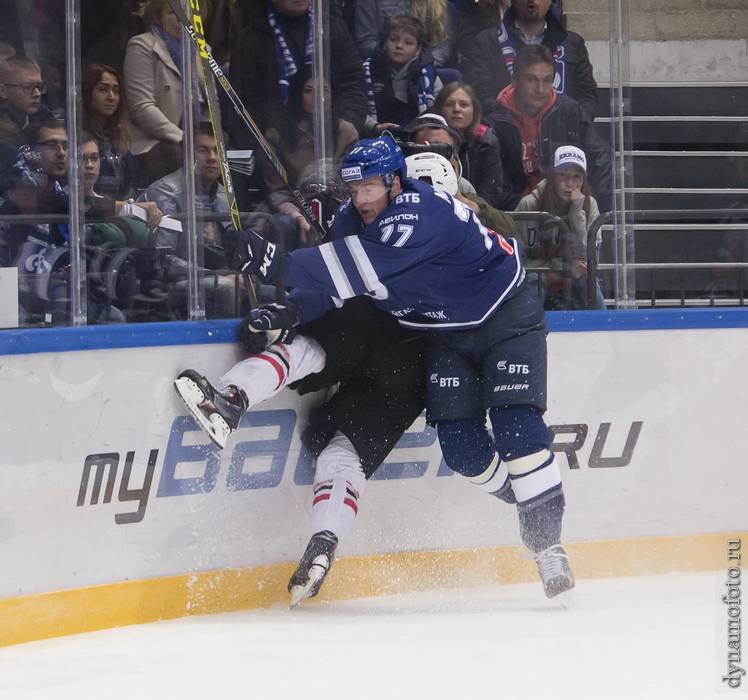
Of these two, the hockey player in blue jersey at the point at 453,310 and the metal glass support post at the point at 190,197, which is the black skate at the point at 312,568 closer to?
the hockey player in blue jersey at the point at 453,310

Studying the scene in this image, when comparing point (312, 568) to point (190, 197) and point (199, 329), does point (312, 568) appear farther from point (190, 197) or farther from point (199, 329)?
point (190, 197)

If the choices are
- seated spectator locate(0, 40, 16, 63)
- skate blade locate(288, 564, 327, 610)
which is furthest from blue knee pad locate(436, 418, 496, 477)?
seated spectator locate(0, 40, 16, 63)

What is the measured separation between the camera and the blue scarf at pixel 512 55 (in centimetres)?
377

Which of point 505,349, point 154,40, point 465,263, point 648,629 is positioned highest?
point 154,40

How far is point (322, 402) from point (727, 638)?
132 centimetres

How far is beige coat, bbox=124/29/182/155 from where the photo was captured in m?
3.21

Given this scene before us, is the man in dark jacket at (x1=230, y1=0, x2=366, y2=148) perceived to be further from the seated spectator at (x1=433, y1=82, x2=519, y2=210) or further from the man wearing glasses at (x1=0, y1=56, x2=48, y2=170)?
the man wearing glasses at (x1=0, y1=56, x2=48, y2=170)

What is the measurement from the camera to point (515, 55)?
149 inches

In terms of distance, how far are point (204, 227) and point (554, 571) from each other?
1411 millimetres

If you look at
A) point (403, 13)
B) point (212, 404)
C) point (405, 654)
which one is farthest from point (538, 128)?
point (405, 654)

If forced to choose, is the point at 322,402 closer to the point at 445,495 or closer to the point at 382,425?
the point at 382,425

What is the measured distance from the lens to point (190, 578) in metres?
3.04

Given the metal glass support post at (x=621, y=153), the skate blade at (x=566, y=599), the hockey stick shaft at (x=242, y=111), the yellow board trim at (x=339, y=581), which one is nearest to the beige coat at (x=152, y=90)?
the hockey stick shaft at (x=242, y=111)

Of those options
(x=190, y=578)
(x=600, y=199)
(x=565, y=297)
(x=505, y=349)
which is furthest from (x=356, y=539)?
(x=600, y=199)
